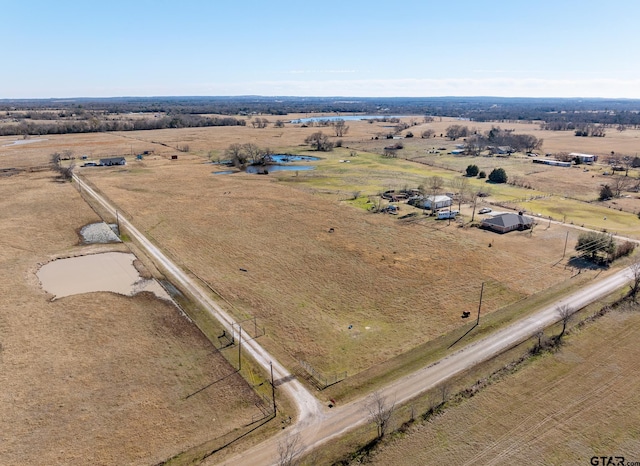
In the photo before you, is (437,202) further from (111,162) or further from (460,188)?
(111,162)

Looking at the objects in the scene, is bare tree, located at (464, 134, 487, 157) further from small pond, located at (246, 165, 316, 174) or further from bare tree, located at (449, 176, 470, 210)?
small pond, located at (246, 165, 316, 174)

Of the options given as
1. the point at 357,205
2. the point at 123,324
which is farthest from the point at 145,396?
the point at 357,205

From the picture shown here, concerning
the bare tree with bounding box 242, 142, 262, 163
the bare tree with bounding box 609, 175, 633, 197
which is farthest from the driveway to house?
the bare tree with bounding box 242, 142, 262, 163

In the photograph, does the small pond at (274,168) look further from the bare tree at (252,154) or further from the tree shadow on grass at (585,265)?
the tree shadow on grass at (585,265)

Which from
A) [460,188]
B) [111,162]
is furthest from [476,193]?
[111,162]

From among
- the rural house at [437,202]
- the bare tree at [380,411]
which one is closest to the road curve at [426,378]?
the bare tree at [380,411]

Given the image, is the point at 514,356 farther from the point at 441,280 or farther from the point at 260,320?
the point at 260,320

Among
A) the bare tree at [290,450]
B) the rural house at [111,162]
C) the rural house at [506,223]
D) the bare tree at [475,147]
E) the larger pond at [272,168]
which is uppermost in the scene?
the bare tree at [475,147]
